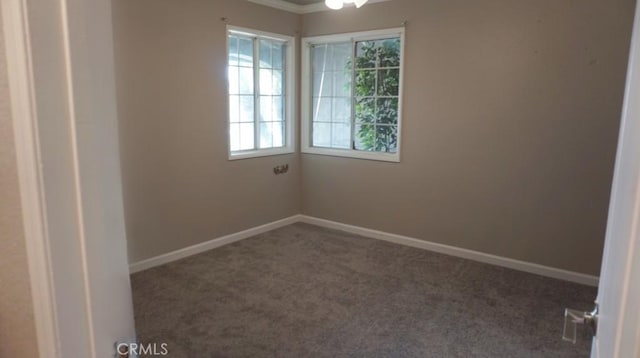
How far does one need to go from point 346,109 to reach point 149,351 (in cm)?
323

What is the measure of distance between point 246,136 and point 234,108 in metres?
0.35

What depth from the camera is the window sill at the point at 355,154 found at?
4.56 m

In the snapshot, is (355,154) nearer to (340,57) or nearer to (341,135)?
(341,135)

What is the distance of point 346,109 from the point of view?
16.1 ft

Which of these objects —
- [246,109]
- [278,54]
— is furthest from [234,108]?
[278,54]

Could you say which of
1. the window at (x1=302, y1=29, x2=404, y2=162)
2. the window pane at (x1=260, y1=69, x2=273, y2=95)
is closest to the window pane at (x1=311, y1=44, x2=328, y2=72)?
the window at (x1=302, y1=29, x2=404, y2=162)

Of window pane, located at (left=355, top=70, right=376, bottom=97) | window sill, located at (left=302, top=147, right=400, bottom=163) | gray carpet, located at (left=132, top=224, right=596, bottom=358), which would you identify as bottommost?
gray carpet, located at (left=132, top=224, right=596, bottom=358)

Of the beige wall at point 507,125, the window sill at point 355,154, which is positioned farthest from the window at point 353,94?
the beige wall at point 507,125

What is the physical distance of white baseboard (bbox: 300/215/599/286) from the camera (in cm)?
367

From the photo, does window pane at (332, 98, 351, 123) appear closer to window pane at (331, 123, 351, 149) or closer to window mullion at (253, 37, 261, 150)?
window pane at (331, 123, 351, 149)

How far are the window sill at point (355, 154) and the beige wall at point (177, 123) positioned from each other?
2.66ft

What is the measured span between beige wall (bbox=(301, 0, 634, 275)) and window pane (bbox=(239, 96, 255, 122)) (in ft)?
4.12

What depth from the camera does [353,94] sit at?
4.81 metres

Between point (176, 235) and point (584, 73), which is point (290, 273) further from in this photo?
point (584, 73)
